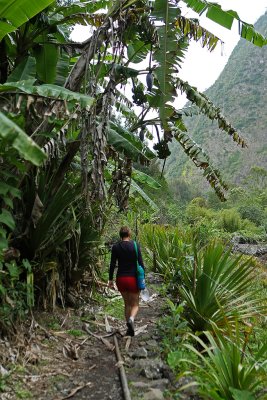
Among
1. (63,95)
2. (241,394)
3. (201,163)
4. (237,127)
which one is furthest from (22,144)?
(237,127)

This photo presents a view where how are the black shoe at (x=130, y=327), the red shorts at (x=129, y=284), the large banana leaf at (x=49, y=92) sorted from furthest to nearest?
the red shorts at (x=129, y=284) → the black shoe at (x=130, y=327) → the large banana leaf at (x=49, y=92)

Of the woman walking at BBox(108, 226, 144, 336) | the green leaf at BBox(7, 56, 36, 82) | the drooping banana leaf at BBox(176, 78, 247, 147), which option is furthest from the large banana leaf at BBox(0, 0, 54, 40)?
the woman walking at BBox(108, 226, 144, 336)

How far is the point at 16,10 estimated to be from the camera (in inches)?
170

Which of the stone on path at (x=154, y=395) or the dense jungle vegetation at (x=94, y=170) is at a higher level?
the dense jungle vegetation at (x=94, y=170)

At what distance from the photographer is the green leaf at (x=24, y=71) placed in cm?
521

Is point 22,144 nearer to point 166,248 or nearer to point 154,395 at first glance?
point 154,395

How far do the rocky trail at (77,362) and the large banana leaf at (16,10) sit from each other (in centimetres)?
336

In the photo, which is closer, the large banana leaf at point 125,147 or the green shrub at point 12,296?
the green shrub at point 12,296

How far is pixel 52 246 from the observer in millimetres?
5215

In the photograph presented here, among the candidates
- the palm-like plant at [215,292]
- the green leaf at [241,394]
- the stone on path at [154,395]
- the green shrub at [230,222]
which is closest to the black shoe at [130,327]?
the palm-like plant at [215,292]

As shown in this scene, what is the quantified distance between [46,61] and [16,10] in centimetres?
144

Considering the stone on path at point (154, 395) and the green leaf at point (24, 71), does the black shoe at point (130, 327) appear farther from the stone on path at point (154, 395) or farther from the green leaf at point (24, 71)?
the green leaf at point (24, 71)

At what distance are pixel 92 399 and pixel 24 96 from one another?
2.88 m

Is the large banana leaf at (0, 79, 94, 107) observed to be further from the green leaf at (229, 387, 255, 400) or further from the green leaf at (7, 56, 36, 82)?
the green leaf at (229, 387, 255, 400)
